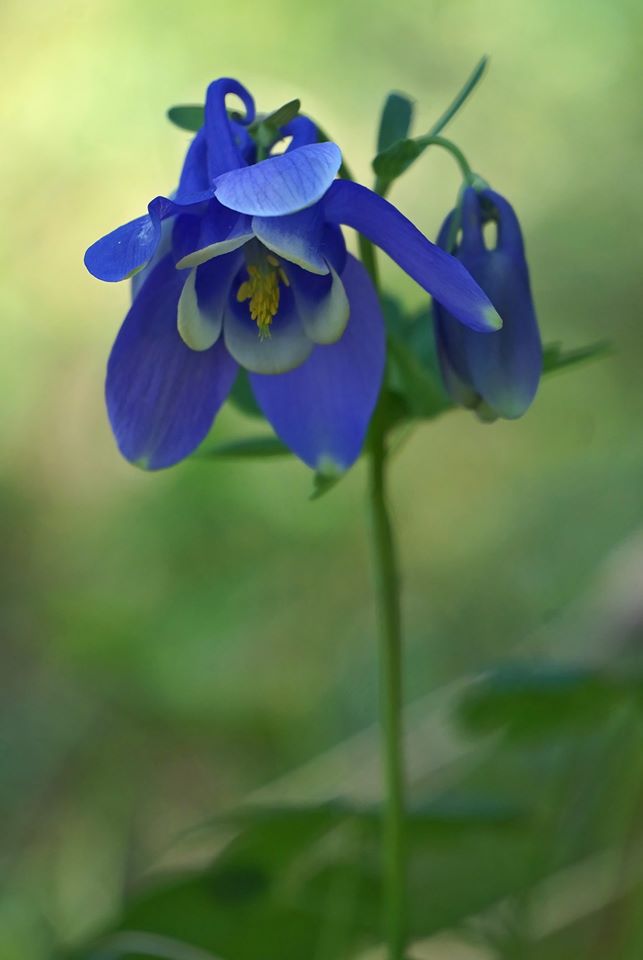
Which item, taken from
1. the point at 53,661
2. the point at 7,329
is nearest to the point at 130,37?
the point at 7,329

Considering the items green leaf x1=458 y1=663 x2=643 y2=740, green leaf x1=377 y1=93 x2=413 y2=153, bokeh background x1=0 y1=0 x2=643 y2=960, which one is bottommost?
green leaf x1=458 y1=663 x2=643 y2=740

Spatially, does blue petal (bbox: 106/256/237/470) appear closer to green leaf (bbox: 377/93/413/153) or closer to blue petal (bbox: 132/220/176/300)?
blue petal (bbox: 132/220/176/300)

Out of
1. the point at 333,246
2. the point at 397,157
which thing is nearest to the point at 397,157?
the point at 397,157

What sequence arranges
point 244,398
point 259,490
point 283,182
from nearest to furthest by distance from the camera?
1. point 283,182
2. point 244,398
3. point 259,490

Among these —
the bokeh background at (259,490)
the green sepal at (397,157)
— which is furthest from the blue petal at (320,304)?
the bokeh background at (259,490)

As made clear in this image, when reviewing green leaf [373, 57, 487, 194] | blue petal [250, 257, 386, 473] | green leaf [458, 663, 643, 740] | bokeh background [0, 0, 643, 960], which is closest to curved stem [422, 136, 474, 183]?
green leaf [373, 57, 487, 194]

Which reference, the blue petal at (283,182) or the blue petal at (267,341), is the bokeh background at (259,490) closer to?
the blue petal at (267,341)

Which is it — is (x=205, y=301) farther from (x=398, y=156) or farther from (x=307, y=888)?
(x=307, y=888)
